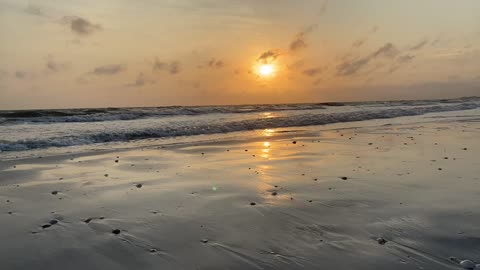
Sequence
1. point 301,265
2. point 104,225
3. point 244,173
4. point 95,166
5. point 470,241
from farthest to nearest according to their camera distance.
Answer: point 95,166 → point 244,173 → point 104,225 → point 470,241 → point 301,265

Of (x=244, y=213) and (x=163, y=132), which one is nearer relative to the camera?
(x=244, y=213)

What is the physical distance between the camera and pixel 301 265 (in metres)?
4.18

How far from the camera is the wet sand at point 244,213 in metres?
4.39

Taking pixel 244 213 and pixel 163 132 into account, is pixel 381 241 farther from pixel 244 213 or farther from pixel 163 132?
pixel 163 132

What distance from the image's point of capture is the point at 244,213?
237 inches

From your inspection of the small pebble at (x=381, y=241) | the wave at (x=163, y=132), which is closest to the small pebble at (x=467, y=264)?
the small pebble at (x=381, y=241)

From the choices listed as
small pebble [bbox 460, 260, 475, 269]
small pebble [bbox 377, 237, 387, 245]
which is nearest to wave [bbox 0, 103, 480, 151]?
small pebble [bbox 377, 237, 387, 245]

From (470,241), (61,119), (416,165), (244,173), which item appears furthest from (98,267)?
(61,119)

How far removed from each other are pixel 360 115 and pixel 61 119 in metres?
23.1

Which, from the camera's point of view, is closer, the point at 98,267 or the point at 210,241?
the point at 98,267

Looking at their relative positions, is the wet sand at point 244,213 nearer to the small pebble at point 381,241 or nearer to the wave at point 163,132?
the small pebble at point 381,241

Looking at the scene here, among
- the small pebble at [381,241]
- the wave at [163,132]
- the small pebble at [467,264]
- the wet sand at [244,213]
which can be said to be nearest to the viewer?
the small pebble at [467,264]

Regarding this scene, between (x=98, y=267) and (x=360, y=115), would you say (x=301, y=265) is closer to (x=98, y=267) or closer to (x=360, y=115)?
(x=98, y=267)

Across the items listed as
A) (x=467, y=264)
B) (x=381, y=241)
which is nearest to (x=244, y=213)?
(x=381, y=241)
